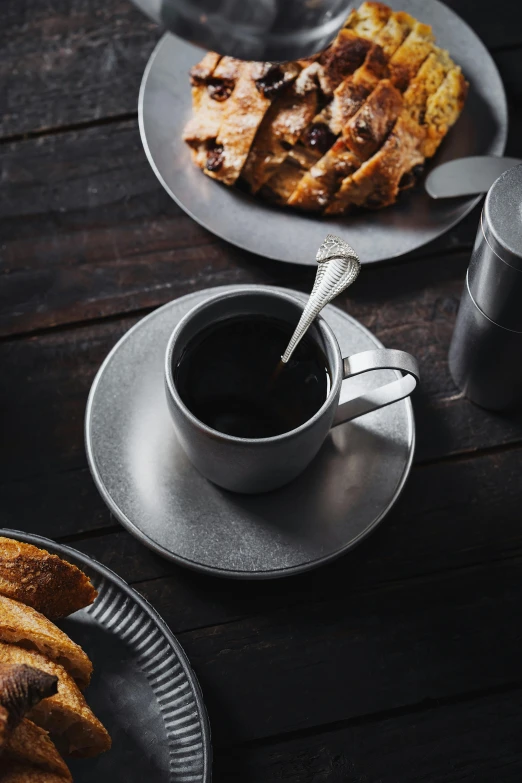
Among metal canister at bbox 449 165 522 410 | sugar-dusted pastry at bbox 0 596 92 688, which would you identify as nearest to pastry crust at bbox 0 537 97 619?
sugar-dusted pastry at bbox 0 596 92 688

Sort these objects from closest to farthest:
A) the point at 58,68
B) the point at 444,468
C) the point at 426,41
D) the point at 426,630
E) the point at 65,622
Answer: the point at 65,622, the point at 426,630, the point at 444,468, the point at 426,41, the point at 58,68

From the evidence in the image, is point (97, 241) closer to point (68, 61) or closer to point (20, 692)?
point (68, 61)

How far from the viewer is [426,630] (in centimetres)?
104

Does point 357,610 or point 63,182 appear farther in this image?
point 63,182

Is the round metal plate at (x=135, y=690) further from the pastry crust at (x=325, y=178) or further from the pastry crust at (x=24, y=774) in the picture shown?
the pastry crust at (x=325, y=178)

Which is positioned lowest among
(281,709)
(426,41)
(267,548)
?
(281,709)

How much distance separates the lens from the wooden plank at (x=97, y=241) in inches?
48.7

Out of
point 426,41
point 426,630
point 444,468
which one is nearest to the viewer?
point 426,630

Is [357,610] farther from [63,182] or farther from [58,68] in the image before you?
[58,68]

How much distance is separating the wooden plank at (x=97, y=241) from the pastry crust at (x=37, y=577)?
0.46m

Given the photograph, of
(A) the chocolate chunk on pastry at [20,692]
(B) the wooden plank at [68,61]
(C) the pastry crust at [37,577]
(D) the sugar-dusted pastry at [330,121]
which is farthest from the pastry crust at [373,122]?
(A) the chocolate chunk on pastry at [20,692]

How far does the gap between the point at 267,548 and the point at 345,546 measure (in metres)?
0.09

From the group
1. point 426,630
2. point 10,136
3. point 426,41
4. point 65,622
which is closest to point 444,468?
point 426,630

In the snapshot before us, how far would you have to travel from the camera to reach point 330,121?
1229 millimetres
